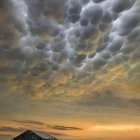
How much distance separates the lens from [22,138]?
75.3 m

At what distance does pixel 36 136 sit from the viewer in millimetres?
74438

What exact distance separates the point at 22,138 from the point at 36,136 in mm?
3276

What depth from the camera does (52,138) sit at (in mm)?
78562

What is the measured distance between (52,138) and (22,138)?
7.12 metres

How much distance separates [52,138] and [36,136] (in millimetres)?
5365
